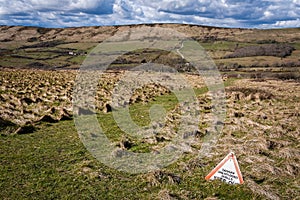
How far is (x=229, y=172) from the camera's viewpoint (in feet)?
34.3

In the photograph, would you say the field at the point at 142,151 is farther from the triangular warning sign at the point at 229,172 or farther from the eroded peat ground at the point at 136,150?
the triangular warning sign at the point at 229,172

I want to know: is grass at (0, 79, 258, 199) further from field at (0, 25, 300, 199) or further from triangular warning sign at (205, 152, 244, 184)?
triangular warning sign at (205, 152, 244, 184)

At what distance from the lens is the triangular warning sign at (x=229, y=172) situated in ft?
33.5

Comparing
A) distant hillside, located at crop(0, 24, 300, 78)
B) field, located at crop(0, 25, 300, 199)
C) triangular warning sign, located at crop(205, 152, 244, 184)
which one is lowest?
distant hillside, located at crop(0, 24, 300, 78)

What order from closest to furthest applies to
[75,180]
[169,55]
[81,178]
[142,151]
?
[75,180]
[81,178]
[142,151]
[169,55]

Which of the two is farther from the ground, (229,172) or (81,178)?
(229,172)

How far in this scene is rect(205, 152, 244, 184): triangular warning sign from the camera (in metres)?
10.2

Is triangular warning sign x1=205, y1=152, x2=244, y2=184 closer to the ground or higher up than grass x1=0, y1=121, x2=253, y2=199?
higher up

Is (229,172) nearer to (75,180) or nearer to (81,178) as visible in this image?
(81,178)

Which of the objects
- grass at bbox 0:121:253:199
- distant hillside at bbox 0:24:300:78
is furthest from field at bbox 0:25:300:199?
distant hillside at bbox 0:24:300:78

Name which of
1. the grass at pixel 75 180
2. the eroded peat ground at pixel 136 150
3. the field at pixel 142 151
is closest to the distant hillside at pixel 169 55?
the field at pixel 142 151

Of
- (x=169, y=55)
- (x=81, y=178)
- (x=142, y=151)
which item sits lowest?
(x=169, y=55)

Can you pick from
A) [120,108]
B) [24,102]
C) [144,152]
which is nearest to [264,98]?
[120,108]

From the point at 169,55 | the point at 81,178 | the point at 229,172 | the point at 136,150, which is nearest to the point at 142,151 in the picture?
the point at 136,150
